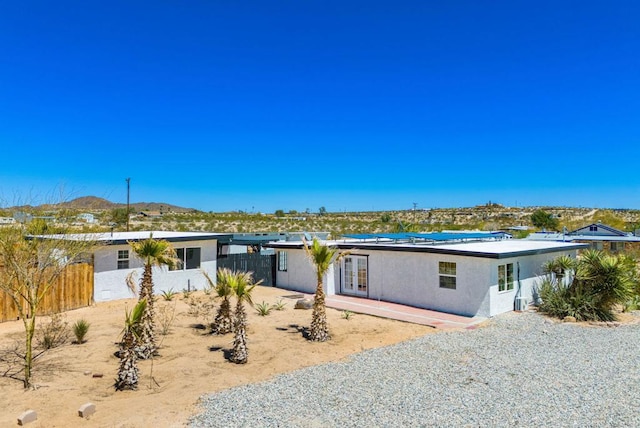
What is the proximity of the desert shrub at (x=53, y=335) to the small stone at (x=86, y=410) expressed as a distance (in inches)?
195

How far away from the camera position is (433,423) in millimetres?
7109

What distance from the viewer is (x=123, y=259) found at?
760 inches

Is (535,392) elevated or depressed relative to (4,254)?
depressed

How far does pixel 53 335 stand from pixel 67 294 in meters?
4.87

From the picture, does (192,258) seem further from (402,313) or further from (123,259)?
(402,313)

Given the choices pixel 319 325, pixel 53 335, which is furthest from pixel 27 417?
pixel 319 325

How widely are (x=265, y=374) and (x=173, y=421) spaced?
9.17ft

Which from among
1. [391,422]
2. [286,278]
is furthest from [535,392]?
[286,278]

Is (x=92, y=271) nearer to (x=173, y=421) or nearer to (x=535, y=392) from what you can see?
(x=173, y=421)

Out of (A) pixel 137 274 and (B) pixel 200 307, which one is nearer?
(B) pixel 200 307

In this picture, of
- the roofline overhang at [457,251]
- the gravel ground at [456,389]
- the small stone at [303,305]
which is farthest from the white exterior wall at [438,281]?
the small stone at [303,305]

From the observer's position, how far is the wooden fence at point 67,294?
1473 cm

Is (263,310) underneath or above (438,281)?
underneath

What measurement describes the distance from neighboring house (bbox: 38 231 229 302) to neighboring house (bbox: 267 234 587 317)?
16.4 ft
